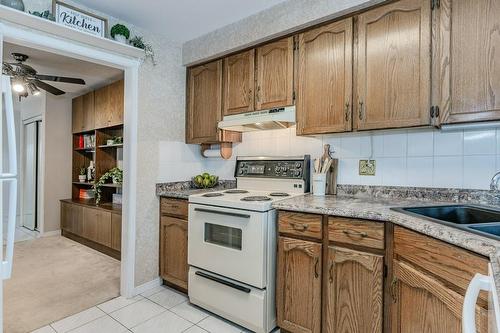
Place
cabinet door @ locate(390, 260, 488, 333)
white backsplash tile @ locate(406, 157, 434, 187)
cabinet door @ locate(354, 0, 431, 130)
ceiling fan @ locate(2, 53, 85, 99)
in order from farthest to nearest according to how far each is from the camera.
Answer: ceiling fan @ locate(2, 53, 85, 99) → white backsplash tile @ locate(406, 157, 434, 187) → cabinet door @ locate(354, 0, 431, 130) → cabinet door @ locate(390, 260, 488, 333)

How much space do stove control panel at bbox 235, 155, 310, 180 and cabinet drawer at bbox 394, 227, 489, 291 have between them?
98cm

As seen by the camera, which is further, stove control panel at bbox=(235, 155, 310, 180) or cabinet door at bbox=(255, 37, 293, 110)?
stove control panel at bbox=(235, 155, 310, 180)

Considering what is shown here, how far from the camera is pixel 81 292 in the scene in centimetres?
239

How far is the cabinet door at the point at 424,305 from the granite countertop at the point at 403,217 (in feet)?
0.65

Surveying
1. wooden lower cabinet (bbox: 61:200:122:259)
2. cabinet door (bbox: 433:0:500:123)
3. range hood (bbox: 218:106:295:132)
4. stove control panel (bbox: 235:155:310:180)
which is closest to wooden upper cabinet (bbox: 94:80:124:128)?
wooden lower cabinet (bbox: 61:200:122:259)

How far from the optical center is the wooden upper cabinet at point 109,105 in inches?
135

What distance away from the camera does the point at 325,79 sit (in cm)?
190

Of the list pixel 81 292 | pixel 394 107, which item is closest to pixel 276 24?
pixel 394 107

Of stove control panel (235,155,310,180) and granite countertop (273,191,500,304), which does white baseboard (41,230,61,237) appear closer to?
stove control panel (235,155,310,180)

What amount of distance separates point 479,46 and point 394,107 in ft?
1.54

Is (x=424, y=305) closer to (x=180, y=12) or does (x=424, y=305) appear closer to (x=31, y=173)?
(x=180, y=12)

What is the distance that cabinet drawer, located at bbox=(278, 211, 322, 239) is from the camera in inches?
62.8

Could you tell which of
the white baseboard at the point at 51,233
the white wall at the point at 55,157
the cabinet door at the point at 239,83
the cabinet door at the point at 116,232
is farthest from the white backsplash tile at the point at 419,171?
the white baseboard at the point at 51,233

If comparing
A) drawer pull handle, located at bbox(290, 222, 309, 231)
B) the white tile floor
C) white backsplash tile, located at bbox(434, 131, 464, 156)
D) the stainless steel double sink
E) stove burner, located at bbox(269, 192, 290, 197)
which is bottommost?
the white tile floor
